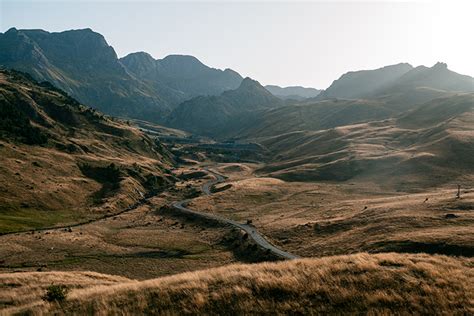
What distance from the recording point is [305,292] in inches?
792

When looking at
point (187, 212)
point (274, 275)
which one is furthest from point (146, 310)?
point (187, 212)

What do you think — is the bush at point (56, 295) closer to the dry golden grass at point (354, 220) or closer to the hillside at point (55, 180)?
the dry golden grass at point (354, 220)

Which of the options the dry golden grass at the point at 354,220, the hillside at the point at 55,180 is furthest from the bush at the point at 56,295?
the hillside at the point at 55,180

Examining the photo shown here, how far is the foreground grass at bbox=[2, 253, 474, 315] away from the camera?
18469mm

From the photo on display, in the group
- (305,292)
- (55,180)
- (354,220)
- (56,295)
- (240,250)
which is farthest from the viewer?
(55,180)

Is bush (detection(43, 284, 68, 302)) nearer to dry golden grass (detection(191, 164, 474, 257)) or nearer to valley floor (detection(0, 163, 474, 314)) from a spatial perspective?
valley floor (detection(0, 163, 474, 314))

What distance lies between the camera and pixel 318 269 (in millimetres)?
23672

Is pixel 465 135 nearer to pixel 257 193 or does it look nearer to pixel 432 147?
pixel 432 147

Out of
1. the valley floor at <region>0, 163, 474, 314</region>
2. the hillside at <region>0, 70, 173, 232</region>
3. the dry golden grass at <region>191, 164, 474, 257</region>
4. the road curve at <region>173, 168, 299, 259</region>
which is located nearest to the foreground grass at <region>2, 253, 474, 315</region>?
the valley floor at <region>0, 163, 474, 314</region>

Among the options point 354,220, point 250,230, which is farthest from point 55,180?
point 354,220

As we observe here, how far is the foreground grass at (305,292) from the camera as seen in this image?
1847 centimetres

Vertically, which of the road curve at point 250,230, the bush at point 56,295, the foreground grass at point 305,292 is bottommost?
the road curve at point 250,230

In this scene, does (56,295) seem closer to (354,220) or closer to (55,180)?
(354,220)

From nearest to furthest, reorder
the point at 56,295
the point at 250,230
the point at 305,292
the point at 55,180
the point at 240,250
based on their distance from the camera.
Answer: the point at 305,292, the point at 56,295, the point at 240,250, the point at 250,230, the point at 55,180
